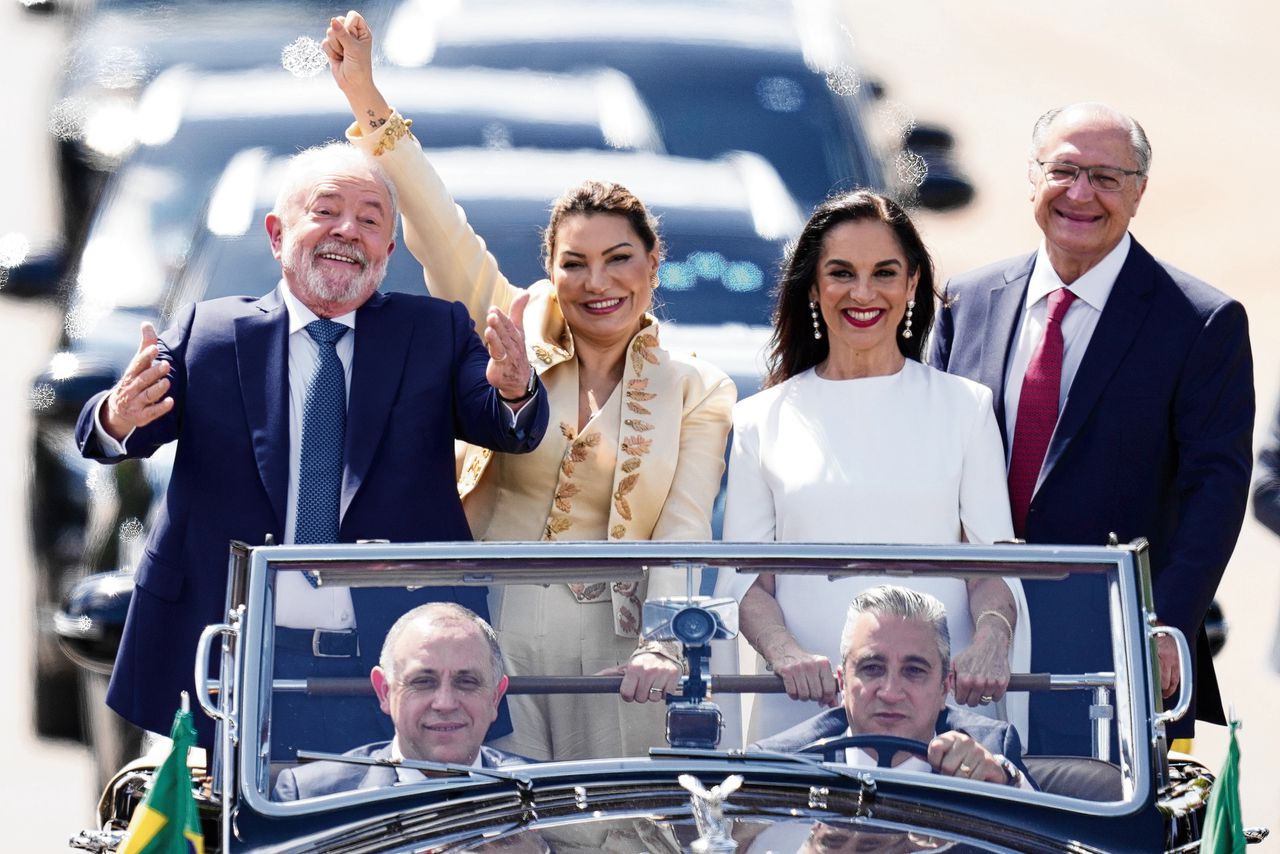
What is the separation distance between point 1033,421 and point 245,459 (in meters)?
1.63

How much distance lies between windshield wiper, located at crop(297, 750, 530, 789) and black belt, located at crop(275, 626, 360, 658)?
16cm

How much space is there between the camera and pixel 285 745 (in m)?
3.40

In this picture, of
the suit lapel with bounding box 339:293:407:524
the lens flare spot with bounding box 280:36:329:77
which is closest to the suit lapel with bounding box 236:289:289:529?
the suit lapel with bounding box 339:293:407:524

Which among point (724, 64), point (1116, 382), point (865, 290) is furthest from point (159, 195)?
point (1116, 382)

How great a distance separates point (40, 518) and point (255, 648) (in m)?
4.20

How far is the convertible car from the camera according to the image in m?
3.29

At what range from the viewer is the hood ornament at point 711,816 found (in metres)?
3.12

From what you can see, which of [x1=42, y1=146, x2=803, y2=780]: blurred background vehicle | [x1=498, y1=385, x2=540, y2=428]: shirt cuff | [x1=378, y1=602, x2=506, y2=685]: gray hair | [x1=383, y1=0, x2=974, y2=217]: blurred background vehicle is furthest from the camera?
[x1=383, y1=0, x2=974, y2=217]: blurred background vehicle

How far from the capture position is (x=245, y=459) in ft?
13.9

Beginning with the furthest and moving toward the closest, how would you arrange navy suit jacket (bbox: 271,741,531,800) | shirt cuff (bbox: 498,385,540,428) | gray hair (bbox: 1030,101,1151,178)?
gray hair (bbox: 1030,101,1151,178)
shirt cuff (bbox: 498,385,540,428)
navy suit jacket (bbox: 271,741,531,800)

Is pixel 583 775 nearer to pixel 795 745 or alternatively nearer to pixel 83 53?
pixel 795 745

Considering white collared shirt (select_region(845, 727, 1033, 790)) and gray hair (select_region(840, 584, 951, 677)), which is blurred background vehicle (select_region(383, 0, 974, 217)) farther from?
white collared shirt (select_region(845, 727, 1033, 790))

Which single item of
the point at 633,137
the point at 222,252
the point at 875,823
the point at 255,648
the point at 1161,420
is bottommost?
the point at 875,823

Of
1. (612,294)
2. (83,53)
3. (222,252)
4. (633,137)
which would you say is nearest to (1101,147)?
(612,294)
